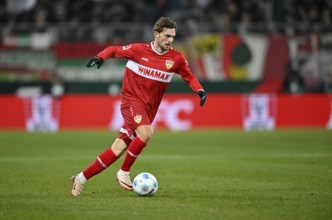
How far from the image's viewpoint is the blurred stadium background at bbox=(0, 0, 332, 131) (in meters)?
23.6

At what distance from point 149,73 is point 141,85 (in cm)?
19

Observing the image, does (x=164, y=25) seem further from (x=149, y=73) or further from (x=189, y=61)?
(x=189, y=61)

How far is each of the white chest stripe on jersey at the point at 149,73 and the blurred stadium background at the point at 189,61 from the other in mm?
13352

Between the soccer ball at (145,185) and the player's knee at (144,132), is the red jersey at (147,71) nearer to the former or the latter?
the player's knee at (144,132)

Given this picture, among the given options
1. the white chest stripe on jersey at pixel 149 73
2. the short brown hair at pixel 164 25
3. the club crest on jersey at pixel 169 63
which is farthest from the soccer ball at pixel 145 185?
the short brown hair at pixel 164 25

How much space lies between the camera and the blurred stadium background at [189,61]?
23594 mm

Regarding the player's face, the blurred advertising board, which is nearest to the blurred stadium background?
the blurred advertising board

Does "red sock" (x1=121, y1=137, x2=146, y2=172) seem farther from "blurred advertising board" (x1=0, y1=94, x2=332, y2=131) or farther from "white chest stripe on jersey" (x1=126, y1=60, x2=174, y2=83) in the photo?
"blurred advertising board" (x1=0, y1=94, x2=332, y2=131)

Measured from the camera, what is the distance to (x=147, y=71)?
31.8 feet

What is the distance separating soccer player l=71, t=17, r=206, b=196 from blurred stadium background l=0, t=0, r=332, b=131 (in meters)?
13.3

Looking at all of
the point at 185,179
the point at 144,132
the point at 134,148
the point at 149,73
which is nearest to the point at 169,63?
the point at 149,73

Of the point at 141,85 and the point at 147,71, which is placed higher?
the point at 147,71

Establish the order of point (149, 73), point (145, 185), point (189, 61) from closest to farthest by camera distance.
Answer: point (145, 185) → point (149, 73) → point (189, 61)

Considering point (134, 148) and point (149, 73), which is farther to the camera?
point (149, 73)
